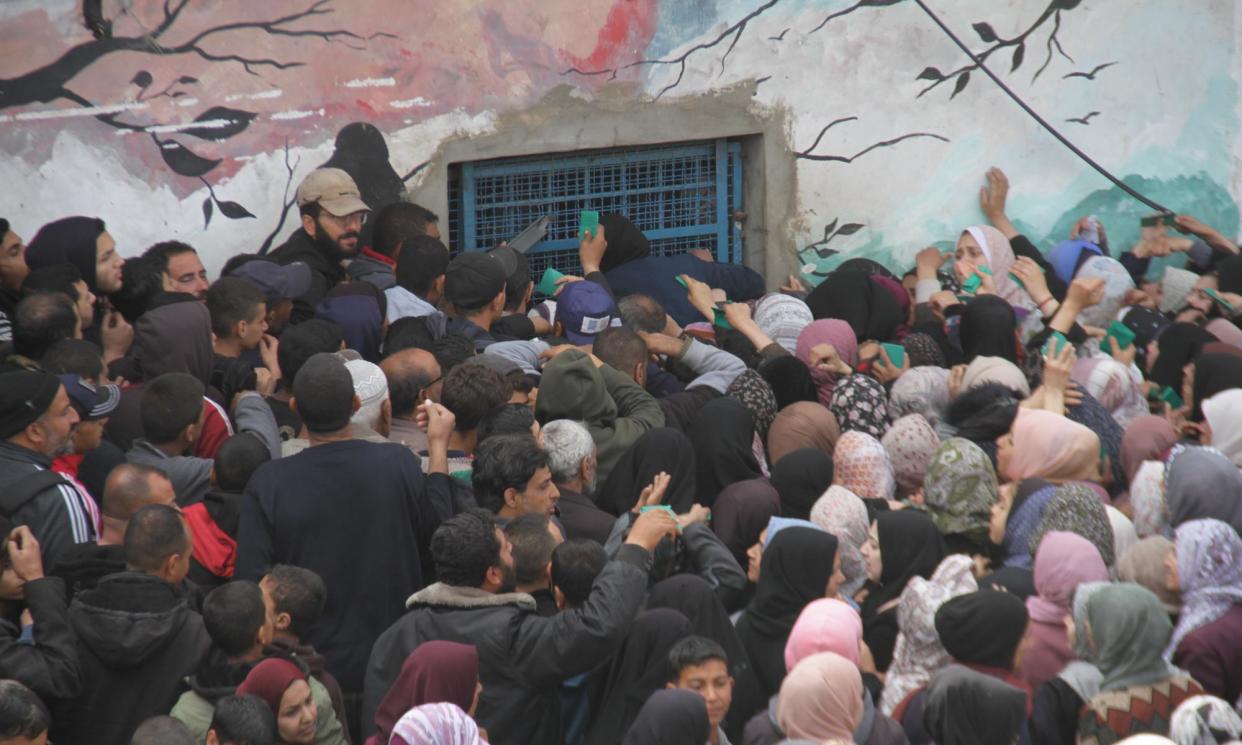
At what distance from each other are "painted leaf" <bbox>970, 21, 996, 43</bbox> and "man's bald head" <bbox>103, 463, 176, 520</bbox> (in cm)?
557

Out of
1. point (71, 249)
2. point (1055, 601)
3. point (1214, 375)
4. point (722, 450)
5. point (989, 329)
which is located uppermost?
point (71, 249)

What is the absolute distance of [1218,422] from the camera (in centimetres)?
669

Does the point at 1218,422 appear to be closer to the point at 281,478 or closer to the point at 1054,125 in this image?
the point at 1054,125

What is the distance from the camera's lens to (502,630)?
4.83 metres

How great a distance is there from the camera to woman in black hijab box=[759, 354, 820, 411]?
7.03 m

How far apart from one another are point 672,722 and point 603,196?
15.6 ft

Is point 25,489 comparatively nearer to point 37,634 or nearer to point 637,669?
point 37,634

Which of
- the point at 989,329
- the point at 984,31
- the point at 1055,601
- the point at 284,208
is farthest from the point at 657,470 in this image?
the point at 984,31

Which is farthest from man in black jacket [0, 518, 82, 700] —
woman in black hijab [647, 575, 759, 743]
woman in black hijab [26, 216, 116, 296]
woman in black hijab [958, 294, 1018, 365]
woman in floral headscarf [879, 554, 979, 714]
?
woman in black hijab [958, 294, 1018, 365]

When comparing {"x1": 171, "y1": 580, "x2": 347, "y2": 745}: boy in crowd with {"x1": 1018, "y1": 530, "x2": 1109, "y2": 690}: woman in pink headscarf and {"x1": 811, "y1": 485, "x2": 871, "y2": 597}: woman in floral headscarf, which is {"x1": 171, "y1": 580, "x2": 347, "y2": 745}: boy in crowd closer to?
{"x1": 811, "y1": 485, "x2": 871, "y2": 597}: woman in floral headscarf

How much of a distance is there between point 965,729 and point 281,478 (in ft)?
7.06

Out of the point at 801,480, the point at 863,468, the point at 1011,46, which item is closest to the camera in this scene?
the point at 801,480

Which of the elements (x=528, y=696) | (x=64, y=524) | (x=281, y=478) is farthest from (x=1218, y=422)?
(x=64, y=524)

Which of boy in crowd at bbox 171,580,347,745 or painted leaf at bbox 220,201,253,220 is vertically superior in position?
painted leaf at bbox 220,201,253,220
